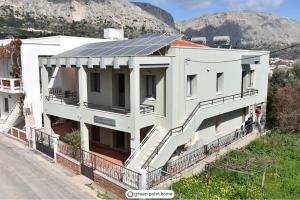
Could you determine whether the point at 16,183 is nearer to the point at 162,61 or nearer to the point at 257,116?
the point at 162,61

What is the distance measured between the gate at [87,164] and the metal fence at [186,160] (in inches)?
127

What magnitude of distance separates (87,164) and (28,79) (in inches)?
367

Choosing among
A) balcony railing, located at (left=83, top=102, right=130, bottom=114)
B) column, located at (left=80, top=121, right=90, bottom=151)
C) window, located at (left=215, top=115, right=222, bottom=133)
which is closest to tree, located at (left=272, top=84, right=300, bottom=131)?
window, located at (left=215, top=115, right=222, bottom=133)

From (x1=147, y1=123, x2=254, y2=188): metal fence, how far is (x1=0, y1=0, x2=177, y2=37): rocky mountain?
73.2 m

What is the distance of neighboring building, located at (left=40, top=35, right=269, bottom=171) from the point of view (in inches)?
643

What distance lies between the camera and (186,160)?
17516mm

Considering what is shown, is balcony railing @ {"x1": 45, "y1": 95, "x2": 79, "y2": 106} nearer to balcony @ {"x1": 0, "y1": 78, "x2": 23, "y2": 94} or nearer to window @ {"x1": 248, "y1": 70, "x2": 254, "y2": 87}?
balcony @ {"x1": 0, "y1": 78, "x2": 23, "y2": 94}

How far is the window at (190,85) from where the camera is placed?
63.9 feet

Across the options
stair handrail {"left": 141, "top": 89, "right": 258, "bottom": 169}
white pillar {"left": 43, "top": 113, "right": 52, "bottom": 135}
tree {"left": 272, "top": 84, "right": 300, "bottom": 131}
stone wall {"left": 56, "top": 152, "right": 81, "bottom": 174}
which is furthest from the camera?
tree {"left": 272, "top": 84, "right": 300, "bottom": 131}

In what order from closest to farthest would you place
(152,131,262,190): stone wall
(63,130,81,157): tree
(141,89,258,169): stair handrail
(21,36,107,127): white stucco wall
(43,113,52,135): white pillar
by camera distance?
1. (152,131,262,190): stone wall
2. (141,89,258,169): stair handrail
3. (63,130,81,157): tree
4. (43,113,52,135): white pillar
5. (21,36,107,127): white stucco wall

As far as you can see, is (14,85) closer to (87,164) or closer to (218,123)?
(87,164)

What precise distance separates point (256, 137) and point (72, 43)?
16.4 meters

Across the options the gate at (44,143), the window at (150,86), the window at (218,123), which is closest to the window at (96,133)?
the gate at (44,143)

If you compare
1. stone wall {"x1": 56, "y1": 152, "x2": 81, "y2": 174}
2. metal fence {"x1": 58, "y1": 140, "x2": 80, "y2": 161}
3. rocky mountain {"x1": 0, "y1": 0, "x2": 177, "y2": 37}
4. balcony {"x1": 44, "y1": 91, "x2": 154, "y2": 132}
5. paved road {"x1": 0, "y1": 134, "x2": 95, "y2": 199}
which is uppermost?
rocky mountain {"x1": 0, "y1": 0, "x2": 177, "y2": 37}
